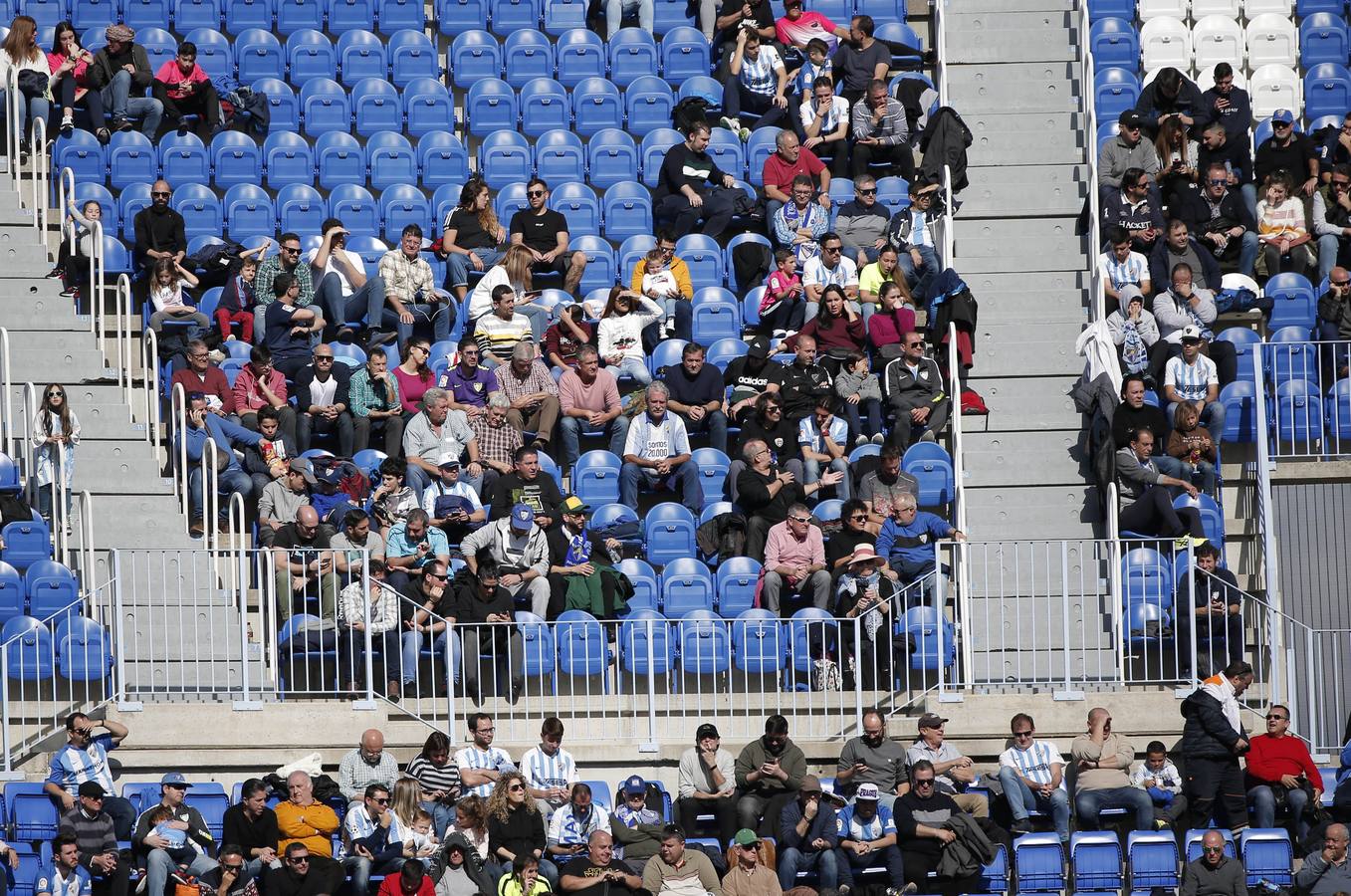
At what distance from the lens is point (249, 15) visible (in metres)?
23.3

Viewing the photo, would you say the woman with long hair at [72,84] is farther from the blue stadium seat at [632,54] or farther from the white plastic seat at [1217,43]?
the white plastic seat at [1217,43]

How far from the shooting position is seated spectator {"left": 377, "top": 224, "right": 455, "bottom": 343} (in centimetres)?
2042

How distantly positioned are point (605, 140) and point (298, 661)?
6756mm

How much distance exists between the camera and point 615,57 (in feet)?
75.2

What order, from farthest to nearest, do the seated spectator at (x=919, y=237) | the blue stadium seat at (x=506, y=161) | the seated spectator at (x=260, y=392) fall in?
the blue stadium seat at (x=506, y=161)
the seated spectator at (x=919, y=237)
the seated spectator at (x=260, y=392)

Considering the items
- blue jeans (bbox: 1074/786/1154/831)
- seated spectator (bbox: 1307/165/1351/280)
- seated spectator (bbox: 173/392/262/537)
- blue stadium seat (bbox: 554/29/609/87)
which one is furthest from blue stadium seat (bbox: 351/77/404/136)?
blue jeans (bbox: 1074/786/1154/831)

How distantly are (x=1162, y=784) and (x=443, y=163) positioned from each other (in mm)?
9284

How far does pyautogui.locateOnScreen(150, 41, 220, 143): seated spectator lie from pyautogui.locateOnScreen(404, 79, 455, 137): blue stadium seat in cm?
182

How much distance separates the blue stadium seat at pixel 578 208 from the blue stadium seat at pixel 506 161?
589 millimetres

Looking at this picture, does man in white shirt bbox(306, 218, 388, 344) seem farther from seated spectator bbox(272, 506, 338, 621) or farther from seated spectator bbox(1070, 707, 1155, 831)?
seated spectator bbox(1070, 707, 1155, 831)

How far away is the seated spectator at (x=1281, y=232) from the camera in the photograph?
20953 mm

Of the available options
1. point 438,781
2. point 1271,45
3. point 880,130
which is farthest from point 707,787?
point 1271,45

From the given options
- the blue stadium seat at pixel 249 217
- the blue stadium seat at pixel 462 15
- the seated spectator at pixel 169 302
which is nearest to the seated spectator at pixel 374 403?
the seated spectator at pixel 169 302

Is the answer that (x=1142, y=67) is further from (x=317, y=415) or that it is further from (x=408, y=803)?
(x=408, y=803)
